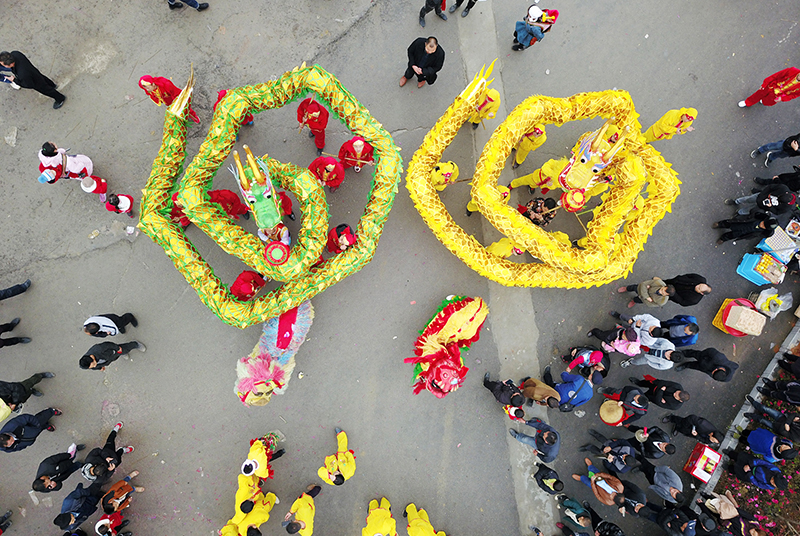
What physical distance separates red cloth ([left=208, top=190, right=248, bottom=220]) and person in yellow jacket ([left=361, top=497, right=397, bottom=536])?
13.2 feet

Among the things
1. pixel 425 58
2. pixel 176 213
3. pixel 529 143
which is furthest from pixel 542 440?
pixel 176 213

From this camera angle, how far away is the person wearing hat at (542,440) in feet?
15.1

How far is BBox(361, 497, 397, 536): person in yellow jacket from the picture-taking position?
183 inches

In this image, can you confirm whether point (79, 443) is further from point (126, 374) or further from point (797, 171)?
point (797, 171)

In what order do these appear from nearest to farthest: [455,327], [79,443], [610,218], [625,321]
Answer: [610,218], [455,327], [79,443], [625,321]

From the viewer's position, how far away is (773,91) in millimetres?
5266

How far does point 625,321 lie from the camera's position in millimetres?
5395

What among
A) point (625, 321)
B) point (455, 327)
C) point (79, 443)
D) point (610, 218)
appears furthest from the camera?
point (625, 321)

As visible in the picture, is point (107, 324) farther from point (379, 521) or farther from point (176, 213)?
point (379, 521)

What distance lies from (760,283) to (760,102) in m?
2.59

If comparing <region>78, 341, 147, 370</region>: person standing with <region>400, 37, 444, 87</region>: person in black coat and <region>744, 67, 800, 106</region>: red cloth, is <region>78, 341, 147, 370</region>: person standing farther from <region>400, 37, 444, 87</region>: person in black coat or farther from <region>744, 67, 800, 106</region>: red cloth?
<region>744, 67, 800, 106</region>: red cloth

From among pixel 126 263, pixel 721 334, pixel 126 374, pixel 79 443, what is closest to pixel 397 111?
pixel 126 263

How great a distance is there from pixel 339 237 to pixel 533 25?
366 centimetres

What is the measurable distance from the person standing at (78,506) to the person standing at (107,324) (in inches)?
A: 71.8
